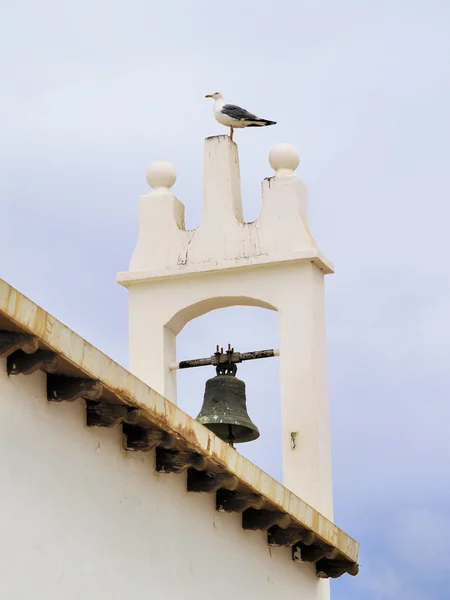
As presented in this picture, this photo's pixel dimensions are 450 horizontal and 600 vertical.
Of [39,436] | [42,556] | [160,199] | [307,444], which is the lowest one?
[42,556]

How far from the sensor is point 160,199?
14.1 meters

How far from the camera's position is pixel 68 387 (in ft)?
29.0

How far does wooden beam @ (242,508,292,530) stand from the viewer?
36.6ft

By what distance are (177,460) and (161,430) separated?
0.45 meters

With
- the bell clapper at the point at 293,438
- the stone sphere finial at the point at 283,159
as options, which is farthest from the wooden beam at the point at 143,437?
the stone sphere finial at the point at 283,159

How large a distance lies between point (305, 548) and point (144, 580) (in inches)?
103

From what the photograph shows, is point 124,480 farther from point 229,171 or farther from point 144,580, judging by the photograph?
point 229,171

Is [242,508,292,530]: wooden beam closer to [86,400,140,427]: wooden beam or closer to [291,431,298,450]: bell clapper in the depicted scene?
[291,431,298,450]: bell clapper

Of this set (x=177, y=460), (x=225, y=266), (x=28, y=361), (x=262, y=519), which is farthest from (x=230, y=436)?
(x=28, y=361)

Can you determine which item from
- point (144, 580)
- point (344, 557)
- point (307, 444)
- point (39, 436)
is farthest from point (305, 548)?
point (39, 436)

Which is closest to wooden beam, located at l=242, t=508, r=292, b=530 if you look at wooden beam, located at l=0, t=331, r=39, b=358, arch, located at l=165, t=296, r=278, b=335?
arch, located at l=165, t=296, r=278, b=335

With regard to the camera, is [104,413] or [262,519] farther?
[262,519]

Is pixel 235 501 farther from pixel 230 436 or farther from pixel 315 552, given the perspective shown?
pixel 230 436

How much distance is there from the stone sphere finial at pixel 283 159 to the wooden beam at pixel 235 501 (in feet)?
12.1
